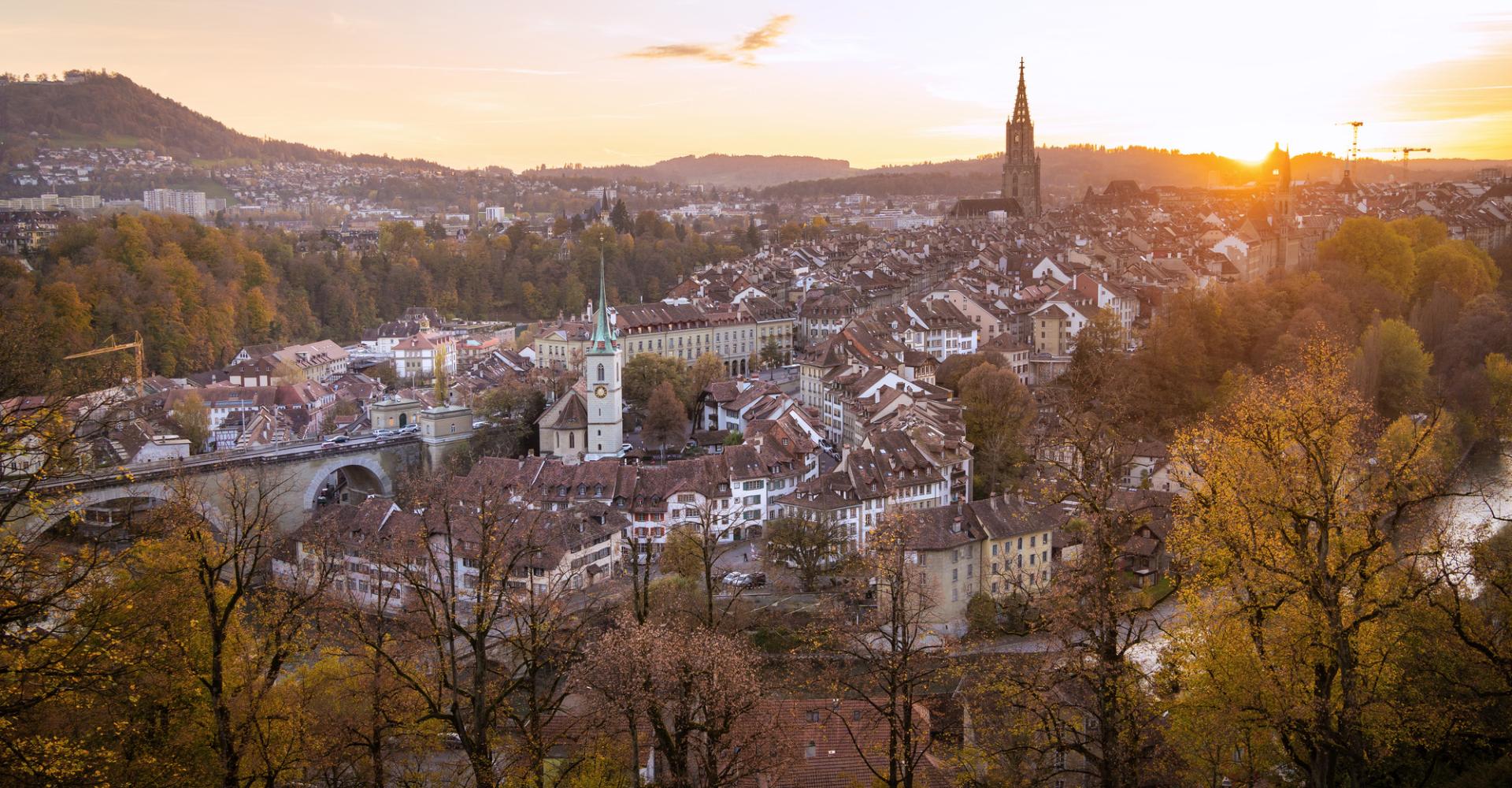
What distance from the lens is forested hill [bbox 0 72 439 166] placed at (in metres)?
90.1

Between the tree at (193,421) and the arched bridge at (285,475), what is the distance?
3461mm

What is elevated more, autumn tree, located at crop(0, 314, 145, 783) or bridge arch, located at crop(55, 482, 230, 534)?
autumn tree, located at crop(0, 314, 145, 783)

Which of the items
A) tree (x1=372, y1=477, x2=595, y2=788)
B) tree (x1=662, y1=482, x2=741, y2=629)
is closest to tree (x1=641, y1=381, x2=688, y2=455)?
tree (x1=662, y1=482, x2=741, y2=629)

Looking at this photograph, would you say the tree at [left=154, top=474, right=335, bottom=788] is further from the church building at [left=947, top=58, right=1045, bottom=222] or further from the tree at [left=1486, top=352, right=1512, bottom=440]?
the church building at [left=947, top=58, right=1045, bottom=222]

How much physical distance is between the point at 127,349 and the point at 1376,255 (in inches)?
1386

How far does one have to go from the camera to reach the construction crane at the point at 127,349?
32.8 metres

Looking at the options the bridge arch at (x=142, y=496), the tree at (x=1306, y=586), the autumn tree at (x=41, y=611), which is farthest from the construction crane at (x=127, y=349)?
the tree at (x=1306, y=586)

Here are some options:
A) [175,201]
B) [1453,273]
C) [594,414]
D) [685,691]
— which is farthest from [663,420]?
[175,201]

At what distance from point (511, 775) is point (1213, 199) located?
67.2 m

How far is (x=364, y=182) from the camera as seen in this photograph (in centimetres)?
12331

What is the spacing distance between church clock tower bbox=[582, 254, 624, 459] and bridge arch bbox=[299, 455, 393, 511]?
16.0ft

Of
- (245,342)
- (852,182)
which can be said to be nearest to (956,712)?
(245,342)

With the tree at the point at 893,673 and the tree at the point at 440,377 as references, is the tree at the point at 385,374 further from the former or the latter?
the tree at the point at 893,673

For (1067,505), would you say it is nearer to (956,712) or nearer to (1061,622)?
(956,712)
